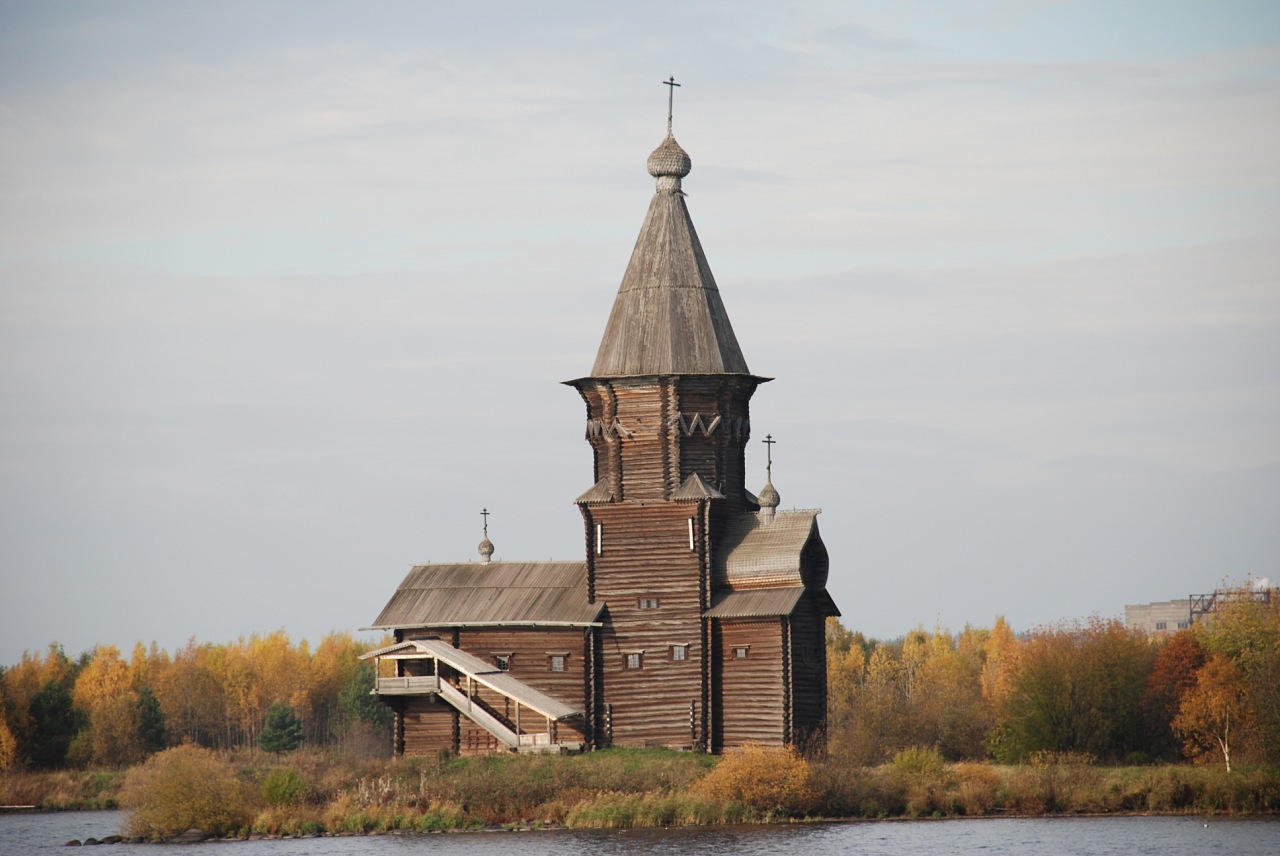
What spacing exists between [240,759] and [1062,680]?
30.2 m

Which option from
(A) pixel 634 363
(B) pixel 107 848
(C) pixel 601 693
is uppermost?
(A) pixel 634 363

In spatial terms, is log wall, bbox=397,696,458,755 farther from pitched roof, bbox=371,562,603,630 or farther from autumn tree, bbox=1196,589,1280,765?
autumn tree, bbox=1196,589,1280,765

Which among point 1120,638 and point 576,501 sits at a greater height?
point 576,501

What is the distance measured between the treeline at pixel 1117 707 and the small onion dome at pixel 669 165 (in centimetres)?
1714

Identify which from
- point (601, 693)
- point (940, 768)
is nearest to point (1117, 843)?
point (940, 768)

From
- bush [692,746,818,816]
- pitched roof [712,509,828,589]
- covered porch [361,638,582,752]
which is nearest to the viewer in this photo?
bush [692,746,818,816]

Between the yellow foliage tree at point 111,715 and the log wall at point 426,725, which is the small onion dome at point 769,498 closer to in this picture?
the log wall at point 426,725

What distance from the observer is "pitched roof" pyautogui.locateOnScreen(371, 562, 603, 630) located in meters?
53.1

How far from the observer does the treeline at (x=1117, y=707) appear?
48.6m

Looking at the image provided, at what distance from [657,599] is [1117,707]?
14.3 m

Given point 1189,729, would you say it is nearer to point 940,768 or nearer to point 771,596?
point 940,768

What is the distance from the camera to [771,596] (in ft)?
166

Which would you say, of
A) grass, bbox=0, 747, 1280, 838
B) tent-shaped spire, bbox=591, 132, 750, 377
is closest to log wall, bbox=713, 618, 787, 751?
grass, bbox=0, 747, 1280, 838

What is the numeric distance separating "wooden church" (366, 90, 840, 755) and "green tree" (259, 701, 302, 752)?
24593 millimetres
